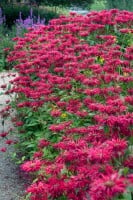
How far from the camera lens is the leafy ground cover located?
93.5 inches

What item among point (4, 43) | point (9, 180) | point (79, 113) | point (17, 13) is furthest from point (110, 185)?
point (17, 13)

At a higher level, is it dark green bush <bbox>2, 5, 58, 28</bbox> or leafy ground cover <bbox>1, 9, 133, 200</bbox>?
leafy ground cover <bbox>1, 9, 133, 200</bbox>

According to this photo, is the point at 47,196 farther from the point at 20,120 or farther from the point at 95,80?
the point at 20,120

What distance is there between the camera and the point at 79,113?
352cm

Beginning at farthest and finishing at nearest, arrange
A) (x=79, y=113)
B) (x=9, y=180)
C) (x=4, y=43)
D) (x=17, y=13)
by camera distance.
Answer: (x=17, y=13), (x=4, y=43), (x=9, y=180), (x=79, y=113)

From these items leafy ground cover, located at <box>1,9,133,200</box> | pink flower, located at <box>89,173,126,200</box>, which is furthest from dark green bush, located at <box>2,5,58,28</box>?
pink flower, located at <box>89,173,126,200</box>

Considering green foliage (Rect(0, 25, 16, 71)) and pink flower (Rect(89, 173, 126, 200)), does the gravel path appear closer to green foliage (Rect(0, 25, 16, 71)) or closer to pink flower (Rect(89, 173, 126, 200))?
pink flower (Rect(89, 173, 126, 200))

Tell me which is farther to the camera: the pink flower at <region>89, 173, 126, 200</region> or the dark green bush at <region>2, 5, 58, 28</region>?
the dark green bush at <region>2, 5, 58, 28</region>

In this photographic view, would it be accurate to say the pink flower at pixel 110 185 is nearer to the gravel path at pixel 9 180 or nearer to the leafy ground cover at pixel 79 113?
the leafy ground cover at pixel 79 113

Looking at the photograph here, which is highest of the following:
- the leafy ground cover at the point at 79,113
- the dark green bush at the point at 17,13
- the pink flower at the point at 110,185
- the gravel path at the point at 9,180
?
the pink flower at the point at 110,185

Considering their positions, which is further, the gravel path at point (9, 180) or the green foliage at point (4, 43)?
the green foliage at point (4, 43)

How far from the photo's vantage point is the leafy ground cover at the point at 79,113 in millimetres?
2375

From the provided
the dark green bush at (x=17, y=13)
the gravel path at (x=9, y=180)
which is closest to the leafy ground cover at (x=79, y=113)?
the gravel path at (x=9, y=180)

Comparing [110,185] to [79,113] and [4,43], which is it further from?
[4,43]
